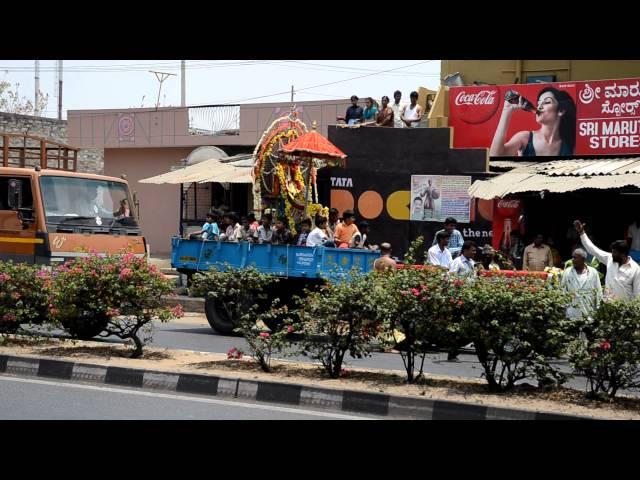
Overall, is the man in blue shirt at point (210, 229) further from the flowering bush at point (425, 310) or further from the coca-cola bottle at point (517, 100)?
the flowering bush at point (425, 310)

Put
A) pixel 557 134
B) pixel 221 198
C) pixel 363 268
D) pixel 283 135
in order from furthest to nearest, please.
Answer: pixel 221 198 → pixel 557 134 → pixel 283 135 → pixel 363 268

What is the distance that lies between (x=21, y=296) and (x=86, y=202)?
194 inches

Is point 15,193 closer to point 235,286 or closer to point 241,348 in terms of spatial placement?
point 241,348

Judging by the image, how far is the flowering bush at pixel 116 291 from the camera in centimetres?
1023

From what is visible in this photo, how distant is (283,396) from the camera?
27.7ft

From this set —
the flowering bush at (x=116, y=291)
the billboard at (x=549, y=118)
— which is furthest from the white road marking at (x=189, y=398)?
the billboard at (x=549, y=118)

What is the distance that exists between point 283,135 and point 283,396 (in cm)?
929

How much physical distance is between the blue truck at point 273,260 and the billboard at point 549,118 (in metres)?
6.73

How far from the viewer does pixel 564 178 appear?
16297 mm

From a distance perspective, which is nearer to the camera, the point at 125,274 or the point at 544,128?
the point at 125,274

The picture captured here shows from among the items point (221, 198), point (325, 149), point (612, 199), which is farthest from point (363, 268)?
point (221, 198)

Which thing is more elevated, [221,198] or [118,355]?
[221,198]

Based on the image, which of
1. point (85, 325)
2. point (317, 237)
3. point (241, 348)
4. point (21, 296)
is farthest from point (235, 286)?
point (317, 237)

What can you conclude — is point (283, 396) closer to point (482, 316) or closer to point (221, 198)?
point (482, 316)
